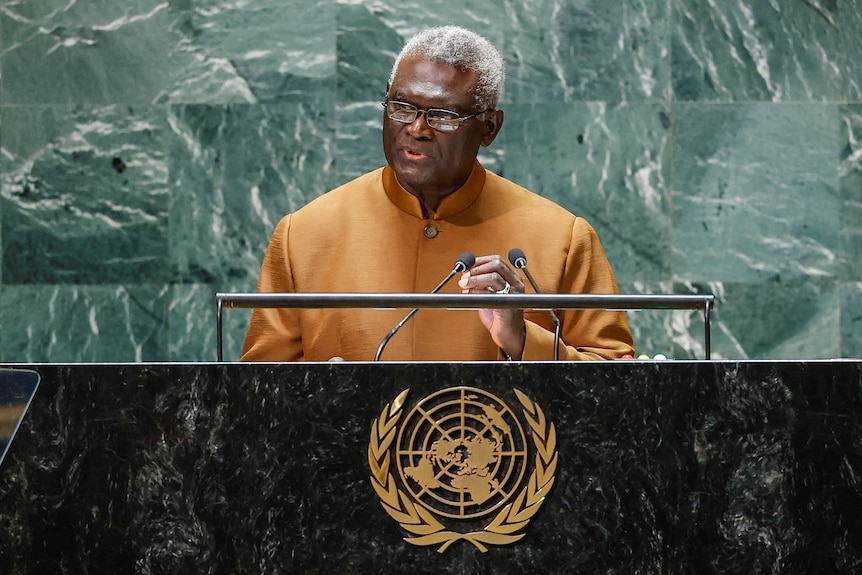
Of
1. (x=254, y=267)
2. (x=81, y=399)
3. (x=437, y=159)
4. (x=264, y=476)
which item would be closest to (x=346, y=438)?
(x=264, y=476)

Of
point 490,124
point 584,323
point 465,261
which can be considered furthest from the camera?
point 490,124

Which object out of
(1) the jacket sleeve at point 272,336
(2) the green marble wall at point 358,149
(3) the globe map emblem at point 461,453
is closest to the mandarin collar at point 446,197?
(1) the jacket sleeve at point 272,336

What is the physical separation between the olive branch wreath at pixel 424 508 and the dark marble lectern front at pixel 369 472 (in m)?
0.02

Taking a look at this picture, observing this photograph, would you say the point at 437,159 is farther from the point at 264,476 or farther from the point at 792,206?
the point at 792,206

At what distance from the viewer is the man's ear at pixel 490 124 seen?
372 centimetres

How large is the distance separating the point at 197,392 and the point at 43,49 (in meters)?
3.75

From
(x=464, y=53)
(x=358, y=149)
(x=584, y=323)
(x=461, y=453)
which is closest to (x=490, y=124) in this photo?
(x=464, y=53)

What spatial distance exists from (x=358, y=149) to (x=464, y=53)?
2.09 metres

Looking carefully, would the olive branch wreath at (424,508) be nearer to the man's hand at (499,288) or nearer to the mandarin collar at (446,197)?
the man's hand at (499,288)

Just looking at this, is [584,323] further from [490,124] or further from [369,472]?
[369,472]

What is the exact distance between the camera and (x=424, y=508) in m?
2.42

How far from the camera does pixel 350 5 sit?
18.5ft

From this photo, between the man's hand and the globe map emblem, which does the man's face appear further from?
the globe map emblem

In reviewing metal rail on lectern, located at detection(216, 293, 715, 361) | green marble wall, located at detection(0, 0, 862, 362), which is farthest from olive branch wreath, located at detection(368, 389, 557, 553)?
green marble wall, located at detection(0, 0, 862, 362)
